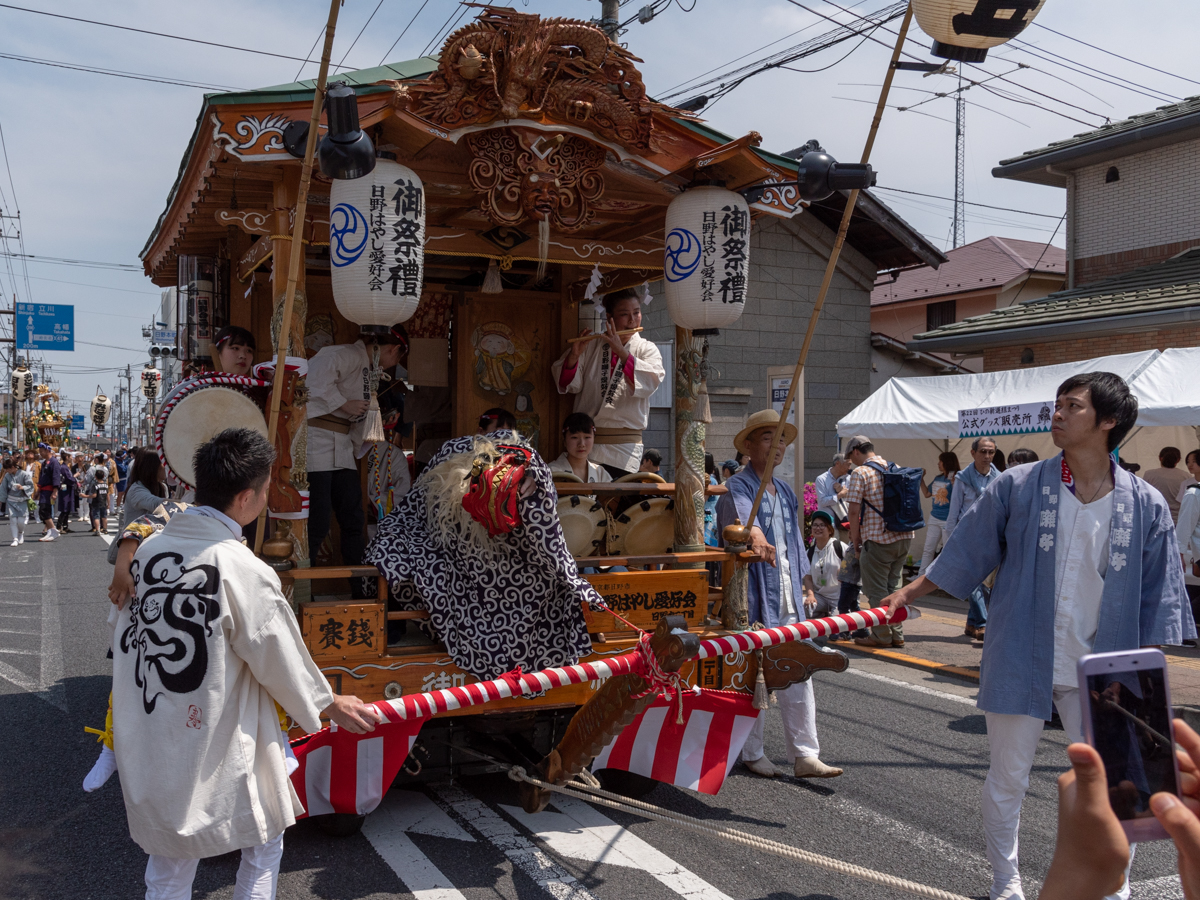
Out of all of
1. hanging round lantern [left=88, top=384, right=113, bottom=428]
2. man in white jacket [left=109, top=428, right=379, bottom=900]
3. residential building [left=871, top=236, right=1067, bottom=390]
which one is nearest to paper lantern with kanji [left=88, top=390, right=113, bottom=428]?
hanging round lantern [left=88, top=384, right=113, bottom=428]

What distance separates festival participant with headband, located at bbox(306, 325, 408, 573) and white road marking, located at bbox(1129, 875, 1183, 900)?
175 inches

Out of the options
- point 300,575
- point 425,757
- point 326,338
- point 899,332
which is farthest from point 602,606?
point 899,332

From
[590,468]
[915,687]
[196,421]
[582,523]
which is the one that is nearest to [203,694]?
[196,421]

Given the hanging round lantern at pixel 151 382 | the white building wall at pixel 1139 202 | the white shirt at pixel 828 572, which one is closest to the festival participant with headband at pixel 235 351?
the white shirt at pixel 828 572

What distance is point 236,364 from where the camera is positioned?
5.30m

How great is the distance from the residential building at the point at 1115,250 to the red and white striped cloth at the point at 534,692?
33.9ft

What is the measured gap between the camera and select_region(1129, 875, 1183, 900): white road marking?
3883mm

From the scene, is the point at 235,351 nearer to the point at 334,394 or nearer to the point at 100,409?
the point at 334,394

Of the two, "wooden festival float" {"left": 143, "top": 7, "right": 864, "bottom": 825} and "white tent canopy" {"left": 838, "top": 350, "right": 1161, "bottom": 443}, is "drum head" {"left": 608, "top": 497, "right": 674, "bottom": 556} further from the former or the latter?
"white tent canopy" {"left": 838, "top": 350, "right": 1161, "bottom": 443}

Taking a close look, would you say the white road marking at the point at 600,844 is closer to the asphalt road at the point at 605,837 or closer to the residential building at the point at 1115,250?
the asphalt road at the point at 605,837

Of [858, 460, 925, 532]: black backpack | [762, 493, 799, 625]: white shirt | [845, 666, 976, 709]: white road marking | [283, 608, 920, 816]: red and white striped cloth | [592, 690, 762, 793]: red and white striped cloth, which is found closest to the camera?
[283, 608, 920, 816]: red and white striped cloth

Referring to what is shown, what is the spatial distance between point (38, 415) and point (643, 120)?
43993 millimetres

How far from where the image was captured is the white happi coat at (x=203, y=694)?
2.63 meters

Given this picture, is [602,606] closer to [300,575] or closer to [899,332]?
[300,575]
